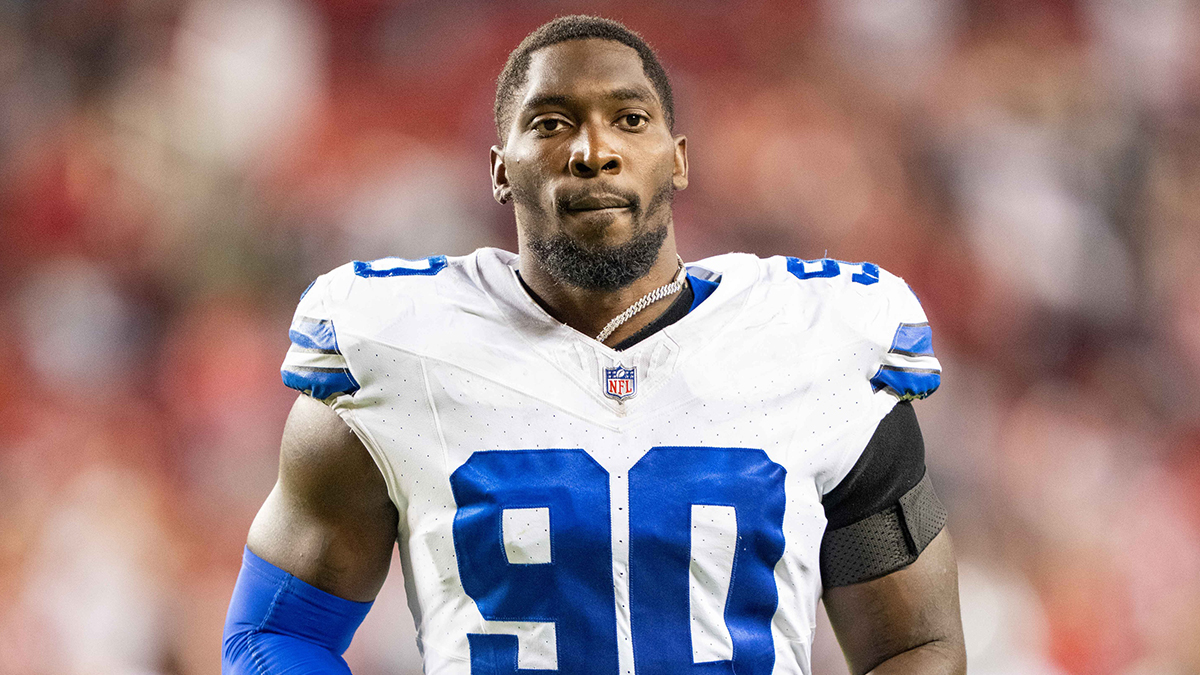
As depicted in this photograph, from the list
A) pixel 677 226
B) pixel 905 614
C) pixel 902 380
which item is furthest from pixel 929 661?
pixel 677 226

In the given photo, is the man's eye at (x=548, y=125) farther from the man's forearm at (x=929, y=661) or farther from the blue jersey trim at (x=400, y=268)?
the man's forearm at (x=929, y=661)

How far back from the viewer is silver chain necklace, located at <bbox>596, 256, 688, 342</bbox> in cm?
107

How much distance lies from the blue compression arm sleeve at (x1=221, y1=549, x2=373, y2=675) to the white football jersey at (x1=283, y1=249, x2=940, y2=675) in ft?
0.29

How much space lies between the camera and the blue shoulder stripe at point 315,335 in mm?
1045

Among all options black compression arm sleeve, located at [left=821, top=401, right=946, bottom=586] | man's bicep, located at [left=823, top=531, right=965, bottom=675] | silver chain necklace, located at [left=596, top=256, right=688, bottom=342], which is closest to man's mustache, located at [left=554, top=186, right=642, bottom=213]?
silver chain necklace, located at [left=596, top=256, right=688, bottom=342]

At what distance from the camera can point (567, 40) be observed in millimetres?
1097

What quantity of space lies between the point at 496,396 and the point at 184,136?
65.4 inches

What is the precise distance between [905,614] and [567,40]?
0.65 meters

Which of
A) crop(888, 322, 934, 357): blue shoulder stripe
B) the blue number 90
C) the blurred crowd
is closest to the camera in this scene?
the blue number 90

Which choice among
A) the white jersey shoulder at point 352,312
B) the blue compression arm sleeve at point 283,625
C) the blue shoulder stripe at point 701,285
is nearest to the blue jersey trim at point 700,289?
the blue shoulder stripe at point 701,285

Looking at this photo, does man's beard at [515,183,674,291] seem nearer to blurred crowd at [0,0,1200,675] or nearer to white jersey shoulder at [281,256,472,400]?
white jersey shoulder at [281,256,472,400]

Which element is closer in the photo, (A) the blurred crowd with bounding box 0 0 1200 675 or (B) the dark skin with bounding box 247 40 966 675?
(B) the dark skin with bounding box 247 40 966 675

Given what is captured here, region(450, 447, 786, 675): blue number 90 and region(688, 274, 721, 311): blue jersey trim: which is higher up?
region(688, 274, 721, 311): blue jersey trim

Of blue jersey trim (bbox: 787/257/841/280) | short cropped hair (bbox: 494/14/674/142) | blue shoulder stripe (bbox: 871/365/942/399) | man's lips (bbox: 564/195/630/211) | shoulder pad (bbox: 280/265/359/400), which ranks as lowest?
blue shoulder stripe (bbox: 871/365/942/399)
